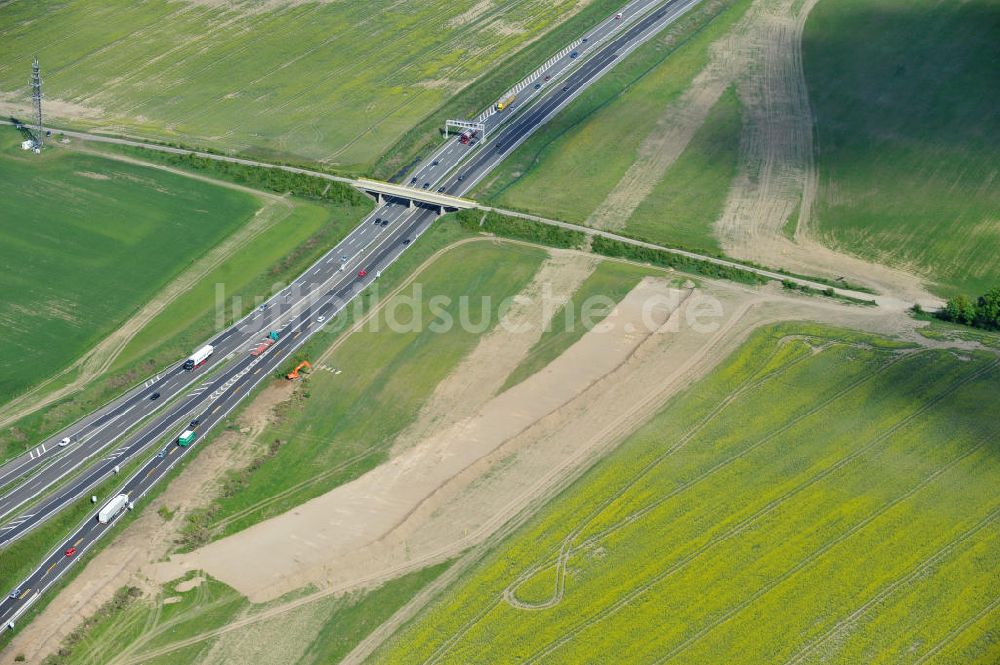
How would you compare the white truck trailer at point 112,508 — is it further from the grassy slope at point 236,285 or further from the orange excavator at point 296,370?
the grassy slope at point 236,285

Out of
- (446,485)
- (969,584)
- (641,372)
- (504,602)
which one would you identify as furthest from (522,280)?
(969,584)

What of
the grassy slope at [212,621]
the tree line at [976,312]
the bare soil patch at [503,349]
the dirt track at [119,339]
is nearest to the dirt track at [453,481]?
the bare soil patch at [503,349]

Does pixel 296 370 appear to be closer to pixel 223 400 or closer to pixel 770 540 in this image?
pixel 223 400

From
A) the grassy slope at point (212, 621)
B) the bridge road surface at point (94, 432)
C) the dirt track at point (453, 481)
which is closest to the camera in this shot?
the grassy slope at point (212, 621)

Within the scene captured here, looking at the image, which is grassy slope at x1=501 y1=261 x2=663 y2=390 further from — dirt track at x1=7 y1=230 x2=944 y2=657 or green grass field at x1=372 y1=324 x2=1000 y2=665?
green grass field at x1=372 y1=324 x2=1000 y2=665

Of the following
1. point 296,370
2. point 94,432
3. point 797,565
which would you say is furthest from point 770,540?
point 94,432

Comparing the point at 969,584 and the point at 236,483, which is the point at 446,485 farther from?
the point at 969,584
